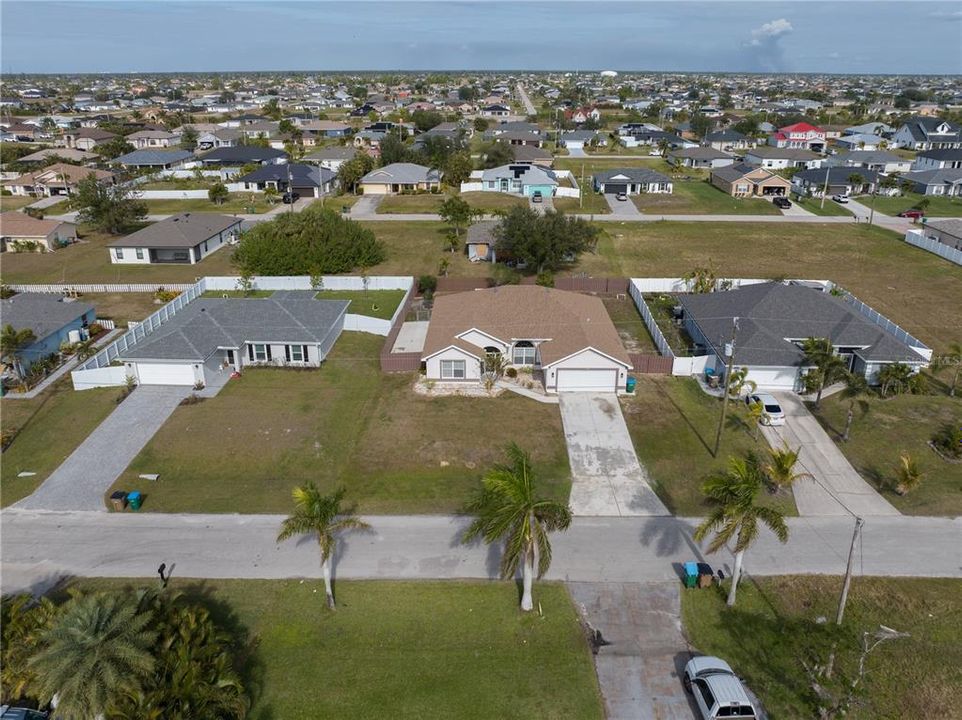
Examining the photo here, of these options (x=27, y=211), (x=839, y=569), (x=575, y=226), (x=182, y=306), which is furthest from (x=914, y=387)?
(x=27, y=211)

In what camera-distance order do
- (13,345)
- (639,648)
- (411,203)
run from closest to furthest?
1. (639,648)
2. (13,345)
3. (411,203)

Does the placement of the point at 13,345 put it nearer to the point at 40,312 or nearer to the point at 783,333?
the point at 40,312

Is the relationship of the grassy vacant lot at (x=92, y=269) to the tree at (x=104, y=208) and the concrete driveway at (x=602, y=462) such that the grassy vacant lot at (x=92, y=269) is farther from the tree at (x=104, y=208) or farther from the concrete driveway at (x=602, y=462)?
the concrete driveway at (x=602, y=462)

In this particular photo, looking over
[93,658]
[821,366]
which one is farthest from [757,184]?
[93,658]

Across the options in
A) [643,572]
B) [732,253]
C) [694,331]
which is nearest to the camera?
[643,572]

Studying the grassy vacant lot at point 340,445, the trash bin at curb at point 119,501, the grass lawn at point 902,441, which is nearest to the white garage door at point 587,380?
the grassy vacant lot at point 340,445

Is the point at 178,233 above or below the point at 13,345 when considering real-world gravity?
above

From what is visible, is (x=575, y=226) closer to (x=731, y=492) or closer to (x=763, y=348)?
(x=763, y=348)

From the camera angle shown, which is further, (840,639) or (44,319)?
(44,319)
